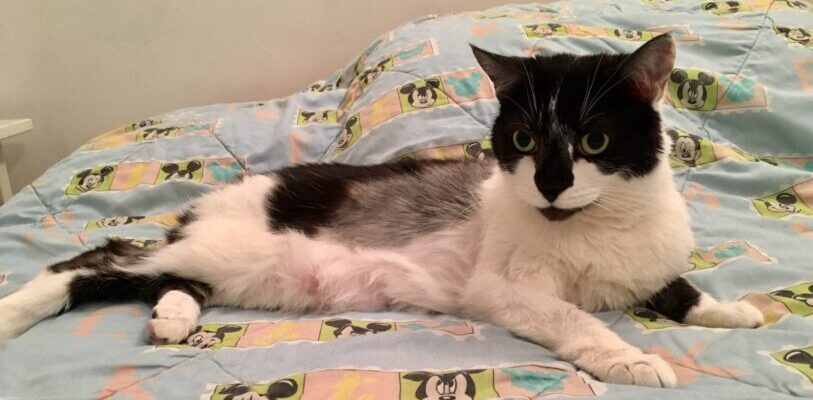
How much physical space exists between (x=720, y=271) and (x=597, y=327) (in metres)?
0.50

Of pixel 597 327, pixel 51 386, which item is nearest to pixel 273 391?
pixel 51 386

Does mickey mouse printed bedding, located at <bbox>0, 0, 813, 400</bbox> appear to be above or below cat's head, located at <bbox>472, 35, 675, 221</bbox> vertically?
below

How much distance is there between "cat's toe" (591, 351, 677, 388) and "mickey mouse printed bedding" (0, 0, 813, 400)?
0.9 inches

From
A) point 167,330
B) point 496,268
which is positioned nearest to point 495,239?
point 496,268

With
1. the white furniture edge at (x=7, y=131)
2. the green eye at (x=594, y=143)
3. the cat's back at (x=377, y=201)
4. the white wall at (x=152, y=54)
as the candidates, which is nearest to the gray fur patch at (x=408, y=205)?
the cat's back at (x=377, y=201)

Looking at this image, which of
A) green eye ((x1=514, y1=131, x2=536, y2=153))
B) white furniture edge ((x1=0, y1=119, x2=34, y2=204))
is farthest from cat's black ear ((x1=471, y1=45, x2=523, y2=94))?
white furniture edge ((x1=0, y1=119, x2=34, y2=204))

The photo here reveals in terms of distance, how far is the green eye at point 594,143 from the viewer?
1238 mm

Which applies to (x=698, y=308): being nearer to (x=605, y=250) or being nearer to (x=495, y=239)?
(x=605, y=250)

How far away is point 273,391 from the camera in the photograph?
3.53 feet

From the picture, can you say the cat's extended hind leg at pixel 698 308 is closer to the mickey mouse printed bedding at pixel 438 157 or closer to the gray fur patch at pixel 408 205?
the mickey mouse printed bedding at pixel 438 157

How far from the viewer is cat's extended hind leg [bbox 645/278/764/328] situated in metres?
1.24

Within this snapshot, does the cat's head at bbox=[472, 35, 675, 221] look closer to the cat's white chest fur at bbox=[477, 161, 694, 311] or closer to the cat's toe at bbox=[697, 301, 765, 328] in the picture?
the cat's white chest fur at bbox=[477, 161, 694, 311]

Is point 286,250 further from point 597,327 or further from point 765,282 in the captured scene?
point 765,282

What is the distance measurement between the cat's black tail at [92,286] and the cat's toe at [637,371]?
1100mm
